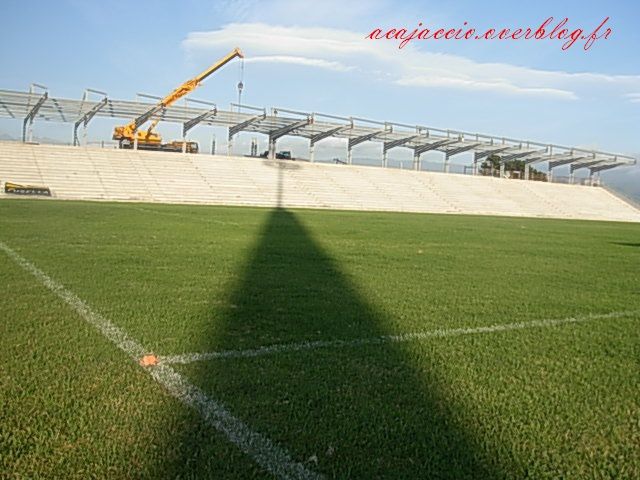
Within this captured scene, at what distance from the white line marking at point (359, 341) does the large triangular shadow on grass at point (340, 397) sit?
0.09 meters

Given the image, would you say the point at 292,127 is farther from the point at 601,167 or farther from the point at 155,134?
the point at 601,167

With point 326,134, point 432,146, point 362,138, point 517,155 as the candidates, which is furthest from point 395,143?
point 517,155

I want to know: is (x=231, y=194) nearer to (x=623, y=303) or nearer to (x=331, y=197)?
(x=331, y=197)

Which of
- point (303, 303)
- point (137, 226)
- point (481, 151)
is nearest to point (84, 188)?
point (137, 226)

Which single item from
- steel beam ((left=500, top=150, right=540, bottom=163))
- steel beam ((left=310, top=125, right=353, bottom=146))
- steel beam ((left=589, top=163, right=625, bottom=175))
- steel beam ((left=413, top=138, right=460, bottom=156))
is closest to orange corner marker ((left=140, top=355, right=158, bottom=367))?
steel beam ((left=310, top=125, right=353, bottom=146))

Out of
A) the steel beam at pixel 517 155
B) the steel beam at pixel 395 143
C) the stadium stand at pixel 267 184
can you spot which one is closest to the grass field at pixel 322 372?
the stadium stand at pixel 267 184

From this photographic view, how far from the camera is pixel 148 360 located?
3.52m

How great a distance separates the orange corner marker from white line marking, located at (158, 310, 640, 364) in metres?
0.04

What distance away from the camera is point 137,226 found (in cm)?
1271

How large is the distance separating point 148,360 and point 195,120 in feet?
117

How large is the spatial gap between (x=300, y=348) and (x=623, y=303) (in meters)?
4.25

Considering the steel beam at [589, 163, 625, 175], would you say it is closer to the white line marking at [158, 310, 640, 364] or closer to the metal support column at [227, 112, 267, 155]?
the metal support column at [227, 112, 267, 155]

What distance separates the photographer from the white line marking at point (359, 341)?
11.9ft

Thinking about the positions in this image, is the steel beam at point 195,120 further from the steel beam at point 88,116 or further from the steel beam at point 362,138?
the steel beam at point 362,138
